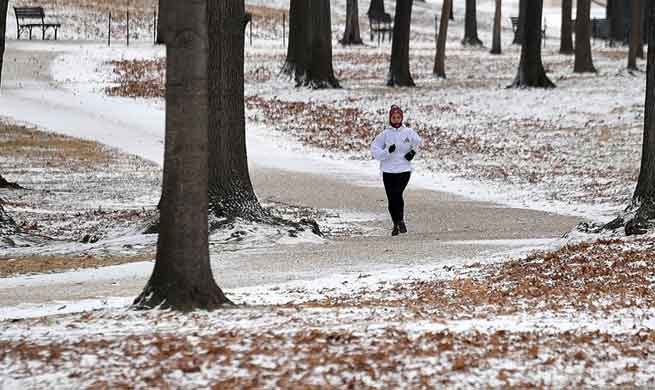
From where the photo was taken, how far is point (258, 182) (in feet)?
69.3

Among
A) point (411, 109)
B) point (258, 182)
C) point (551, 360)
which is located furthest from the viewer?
point (411, 109)

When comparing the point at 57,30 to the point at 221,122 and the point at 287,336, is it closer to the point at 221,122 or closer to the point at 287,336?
the point at 221,122

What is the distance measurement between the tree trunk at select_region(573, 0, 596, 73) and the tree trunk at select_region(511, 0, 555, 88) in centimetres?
298

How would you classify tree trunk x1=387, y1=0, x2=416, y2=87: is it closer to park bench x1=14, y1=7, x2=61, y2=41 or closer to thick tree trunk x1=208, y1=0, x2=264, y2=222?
park bench x1=14, y1=7, x2=61, y2=41

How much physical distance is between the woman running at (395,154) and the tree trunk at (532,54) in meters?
18.3

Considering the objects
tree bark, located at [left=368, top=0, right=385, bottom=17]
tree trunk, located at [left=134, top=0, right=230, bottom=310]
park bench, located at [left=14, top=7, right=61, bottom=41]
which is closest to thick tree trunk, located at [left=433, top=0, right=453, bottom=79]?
park bench, located at [left=14, top=7, right=61, bottom=41]

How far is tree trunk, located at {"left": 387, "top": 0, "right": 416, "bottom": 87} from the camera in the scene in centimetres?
3391

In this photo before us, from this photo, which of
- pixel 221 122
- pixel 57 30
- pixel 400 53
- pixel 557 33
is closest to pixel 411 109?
pixel 400 53

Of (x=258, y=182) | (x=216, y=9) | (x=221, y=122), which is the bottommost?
(x=258, y=182)

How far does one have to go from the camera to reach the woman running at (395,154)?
14.8m

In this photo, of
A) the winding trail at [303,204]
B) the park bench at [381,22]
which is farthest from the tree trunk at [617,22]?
the winding trail at [303,204]

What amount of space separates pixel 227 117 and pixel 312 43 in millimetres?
19076

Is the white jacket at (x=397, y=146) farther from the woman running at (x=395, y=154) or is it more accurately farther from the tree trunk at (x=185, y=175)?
the tree trunk at (x=185, y=175)

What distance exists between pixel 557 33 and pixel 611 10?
12546mm
